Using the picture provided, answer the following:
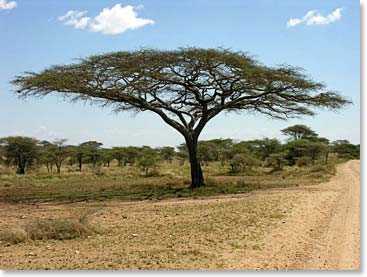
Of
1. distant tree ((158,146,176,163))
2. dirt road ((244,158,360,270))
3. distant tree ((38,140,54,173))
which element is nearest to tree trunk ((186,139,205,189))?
dirt road ((244,158,360,270))

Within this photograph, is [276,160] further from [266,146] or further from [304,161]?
[266,146]

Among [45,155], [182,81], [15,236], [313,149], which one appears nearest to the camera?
[15,236]

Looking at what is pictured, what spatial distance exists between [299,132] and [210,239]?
3961cm

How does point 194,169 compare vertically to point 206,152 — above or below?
below

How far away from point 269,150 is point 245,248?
35.6 meters

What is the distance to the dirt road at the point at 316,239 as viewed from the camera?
623 centimetres

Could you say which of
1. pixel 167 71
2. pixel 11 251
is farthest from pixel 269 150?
pixel 11 251

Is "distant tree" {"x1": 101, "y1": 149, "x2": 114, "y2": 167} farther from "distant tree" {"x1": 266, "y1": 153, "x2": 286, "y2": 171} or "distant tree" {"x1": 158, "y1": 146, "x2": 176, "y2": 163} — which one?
"distant tree" {"x1": 266, "y1": 153, "x2": 286, "y2": 171}

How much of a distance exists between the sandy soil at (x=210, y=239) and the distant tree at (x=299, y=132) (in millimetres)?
33604

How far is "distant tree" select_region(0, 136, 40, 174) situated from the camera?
3494 cm

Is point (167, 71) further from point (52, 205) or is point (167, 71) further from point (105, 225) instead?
point (105, 225)

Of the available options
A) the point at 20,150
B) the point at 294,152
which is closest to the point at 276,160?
the point at 294,152

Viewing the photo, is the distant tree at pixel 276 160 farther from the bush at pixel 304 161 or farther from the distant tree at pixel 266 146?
the distant tree at pixel 266 146

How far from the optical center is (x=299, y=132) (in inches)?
1795
